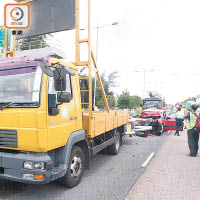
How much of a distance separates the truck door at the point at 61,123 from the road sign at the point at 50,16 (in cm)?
200

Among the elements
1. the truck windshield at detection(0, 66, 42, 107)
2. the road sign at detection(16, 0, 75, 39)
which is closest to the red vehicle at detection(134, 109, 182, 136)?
the road sign at detection(16, 0, 75, 39)

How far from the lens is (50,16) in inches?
215

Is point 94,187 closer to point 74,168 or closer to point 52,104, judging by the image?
point 74,168

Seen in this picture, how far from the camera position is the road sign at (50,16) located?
502cm

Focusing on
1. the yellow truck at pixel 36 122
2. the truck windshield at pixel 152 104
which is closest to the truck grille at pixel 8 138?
the yellow truck at pixel 36 122

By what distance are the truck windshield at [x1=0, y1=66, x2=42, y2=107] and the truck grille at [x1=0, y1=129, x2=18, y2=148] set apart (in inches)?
18.9

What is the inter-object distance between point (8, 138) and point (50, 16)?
367 centimetres

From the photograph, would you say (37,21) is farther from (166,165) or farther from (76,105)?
(166,165)

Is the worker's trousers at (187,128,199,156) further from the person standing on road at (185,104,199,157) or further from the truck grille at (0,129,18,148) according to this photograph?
the truck grille at (0,129,18,148)

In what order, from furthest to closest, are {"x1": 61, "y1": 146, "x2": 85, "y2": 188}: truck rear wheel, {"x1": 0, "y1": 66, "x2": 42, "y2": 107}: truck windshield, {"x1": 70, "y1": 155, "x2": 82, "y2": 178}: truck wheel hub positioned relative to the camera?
{"x1": 70, "y1": 155, "x2": 82, "y2": 178}: truck wheel hub → {"x1": 61, "y1": 146, "x2": 85, "y2": 188}: truck rear wheel → {"x1": 0, "y1": 66, "x2": 42, "y2": 107}: truck windshield

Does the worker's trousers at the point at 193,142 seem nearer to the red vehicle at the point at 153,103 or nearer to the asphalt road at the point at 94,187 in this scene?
the asphalt road at the point at 94,187

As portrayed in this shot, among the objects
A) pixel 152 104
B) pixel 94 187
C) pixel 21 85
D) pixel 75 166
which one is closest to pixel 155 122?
pixel 94 187

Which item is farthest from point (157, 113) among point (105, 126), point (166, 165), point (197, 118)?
point (105, 126)

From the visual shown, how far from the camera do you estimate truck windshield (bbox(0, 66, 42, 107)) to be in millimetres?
3176
